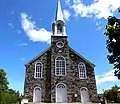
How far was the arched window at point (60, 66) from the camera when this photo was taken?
32812mm

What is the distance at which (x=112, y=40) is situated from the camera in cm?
1573

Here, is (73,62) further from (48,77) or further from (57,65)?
(48,77)

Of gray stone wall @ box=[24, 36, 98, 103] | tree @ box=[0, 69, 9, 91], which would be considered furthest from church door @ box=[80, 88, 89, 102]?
tree @ box=[0, 69, 9, 91]

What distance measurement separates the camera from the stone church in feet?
103

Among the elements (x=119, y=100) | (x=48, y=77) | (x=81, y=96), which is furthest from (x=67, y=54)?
(x=119, y=100)

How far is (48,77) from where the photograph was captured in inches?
1286

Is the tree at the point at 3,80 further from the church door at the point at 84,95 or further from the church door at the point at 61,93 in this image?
the church door at the point at 84,95

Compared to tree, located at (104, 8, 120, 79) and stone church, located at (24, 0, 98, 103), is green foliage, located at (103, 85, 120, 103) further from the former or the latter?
tree, located at (104, 8, 120, 79)

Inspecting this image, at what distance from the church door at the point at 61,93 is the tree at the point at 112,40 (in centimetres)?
1679

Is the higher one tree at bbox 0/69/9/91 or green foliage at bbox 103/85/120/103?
tree at bbox 0/69/9/91

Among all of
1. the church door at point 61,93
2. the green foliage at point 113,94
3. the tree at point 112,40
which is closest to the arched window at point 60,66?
the church door at point 61,93

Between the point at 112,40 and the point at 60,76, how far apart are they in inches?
706

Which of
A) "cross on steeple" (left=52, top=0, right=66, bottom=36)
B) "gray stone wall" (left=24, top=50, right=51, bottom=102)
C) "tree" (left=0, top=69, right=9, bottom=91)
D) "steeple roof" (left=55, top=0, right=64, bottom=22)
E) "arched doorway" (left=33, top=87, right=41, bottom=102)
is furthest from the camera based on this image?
"tree" (left=0, top=69, right=9, bottom=91)

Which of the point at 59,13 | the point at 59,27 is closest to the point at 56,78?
A: the point at 59,27
